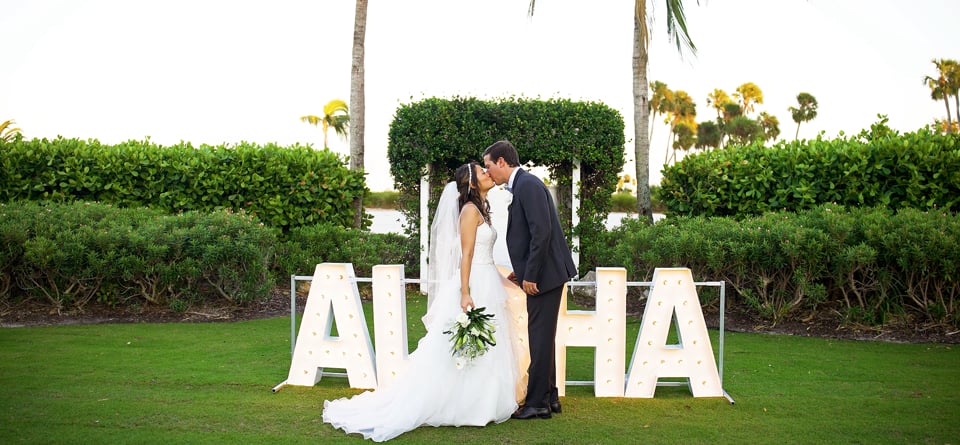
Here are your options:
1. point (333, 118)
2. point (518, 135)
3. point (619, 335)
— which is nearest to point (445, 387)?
point (619, 335)

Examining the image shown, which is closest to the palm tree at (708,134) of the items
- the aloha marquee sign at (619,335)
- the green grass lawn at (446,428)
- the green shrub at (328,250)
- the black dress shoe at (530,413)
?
the green shrub at (328,250)

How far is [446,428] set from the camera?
6.33 meters

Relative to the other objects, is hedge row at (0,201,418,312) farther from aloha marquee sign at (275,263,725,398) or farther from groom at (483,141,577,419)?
groom at (483,141,577,419)

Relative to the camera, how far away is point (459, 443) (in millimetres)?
5906

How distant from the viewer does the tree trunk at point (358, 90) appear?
15707mm

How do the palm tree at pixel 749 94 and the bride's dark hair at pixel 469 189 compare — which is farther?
the palm tree at pixel 749 94

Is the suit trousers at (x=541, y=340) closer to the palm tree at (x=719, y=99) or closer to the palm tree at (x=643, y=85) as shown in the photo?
the palm tree at (x=643, y=85)

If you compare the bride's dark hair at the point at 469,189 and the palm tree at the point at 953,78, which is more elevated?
the palm tree at the point at 953,78

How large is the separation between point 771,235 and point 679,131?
46.6 metres

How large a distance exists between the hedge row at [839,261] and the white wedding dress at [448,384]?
5233 mm

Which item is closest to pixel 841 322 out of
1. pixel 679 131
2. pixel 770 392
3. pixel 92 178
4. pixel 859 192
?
pixel 859 192

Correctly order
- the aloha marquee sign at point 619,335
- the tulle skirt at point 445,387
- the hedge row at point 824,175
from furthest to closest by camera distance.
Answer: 1. the hedge row at point 824,175
2. the aloha marquee sign at point 619,335
3. the tulle skirt at point 445,387

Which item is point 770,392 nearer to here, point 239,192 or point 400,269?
point 400,269

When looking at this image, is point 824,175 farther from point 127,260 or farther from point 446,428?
point 127,260
